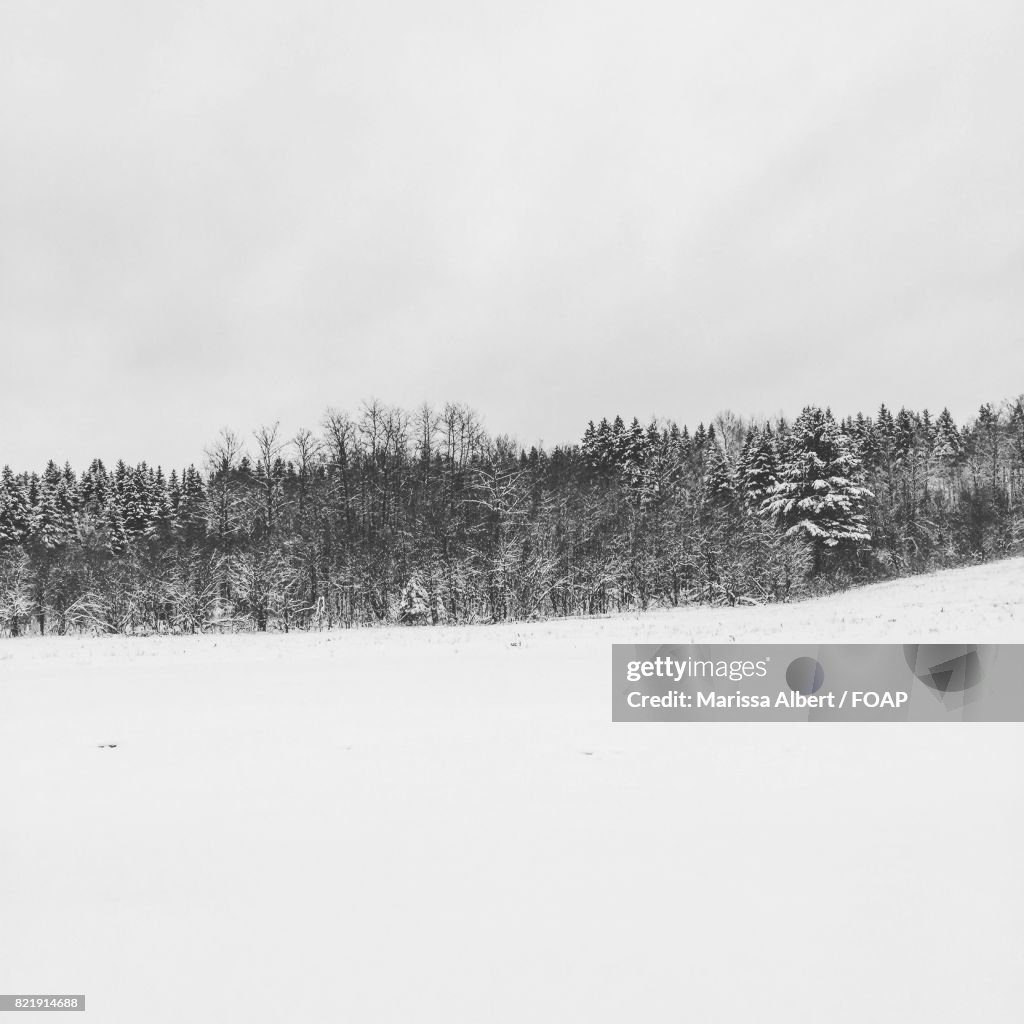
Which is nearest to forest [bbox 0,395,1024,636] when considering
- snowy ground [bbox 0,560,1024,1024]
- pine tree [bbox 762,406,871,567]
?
pine tree [bbox 762,406,871,567]

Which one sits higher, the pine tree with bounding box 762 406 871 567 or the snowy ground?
the pine tree with bounding box 762 406 871 567

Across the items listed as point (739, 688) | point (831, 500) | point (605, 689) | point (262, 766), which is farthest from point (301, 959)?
point (831, 500)

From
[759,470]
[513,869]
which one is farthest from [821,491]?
[513,869]

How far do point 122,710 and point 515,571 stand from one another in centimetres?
1986

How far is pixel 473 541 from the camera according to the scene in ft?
95.6

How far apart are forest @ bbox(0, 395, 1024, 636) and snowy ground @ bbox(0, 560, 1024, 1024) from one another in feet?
66.4

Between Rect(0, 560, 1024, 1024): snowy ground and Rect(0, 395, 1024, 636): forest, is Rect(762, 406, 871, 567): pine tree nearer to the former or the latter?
Rect(0, 395, 1024, 636): forest

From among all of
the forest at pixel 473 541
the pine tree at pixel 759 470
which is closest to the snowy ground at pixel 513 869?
the forest at pixel 473 541

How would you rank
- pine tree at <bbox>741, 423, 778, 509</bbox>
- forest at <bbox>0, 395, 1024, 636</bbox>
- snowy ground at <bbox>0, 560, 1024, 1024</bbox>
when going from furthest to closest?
pine tree at <bbox>741, 423, 778, 509</bbox>
forest at <bbox>0, 395, 1024, 636</bbox>
snowy ground at <bbox>0, 560, 1024, 1024</bbox>

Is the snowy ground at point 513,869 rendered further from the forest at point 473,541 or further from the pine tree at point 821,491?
the pine tree at point 821,491

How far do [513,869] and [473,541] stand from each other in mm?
25460

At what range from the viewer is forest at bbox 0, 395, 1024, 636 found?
27.7 meters

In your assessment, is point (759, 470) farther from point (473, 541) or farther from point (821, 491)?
point (473, 541)

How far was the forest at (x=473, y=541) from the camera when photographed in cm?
2766
